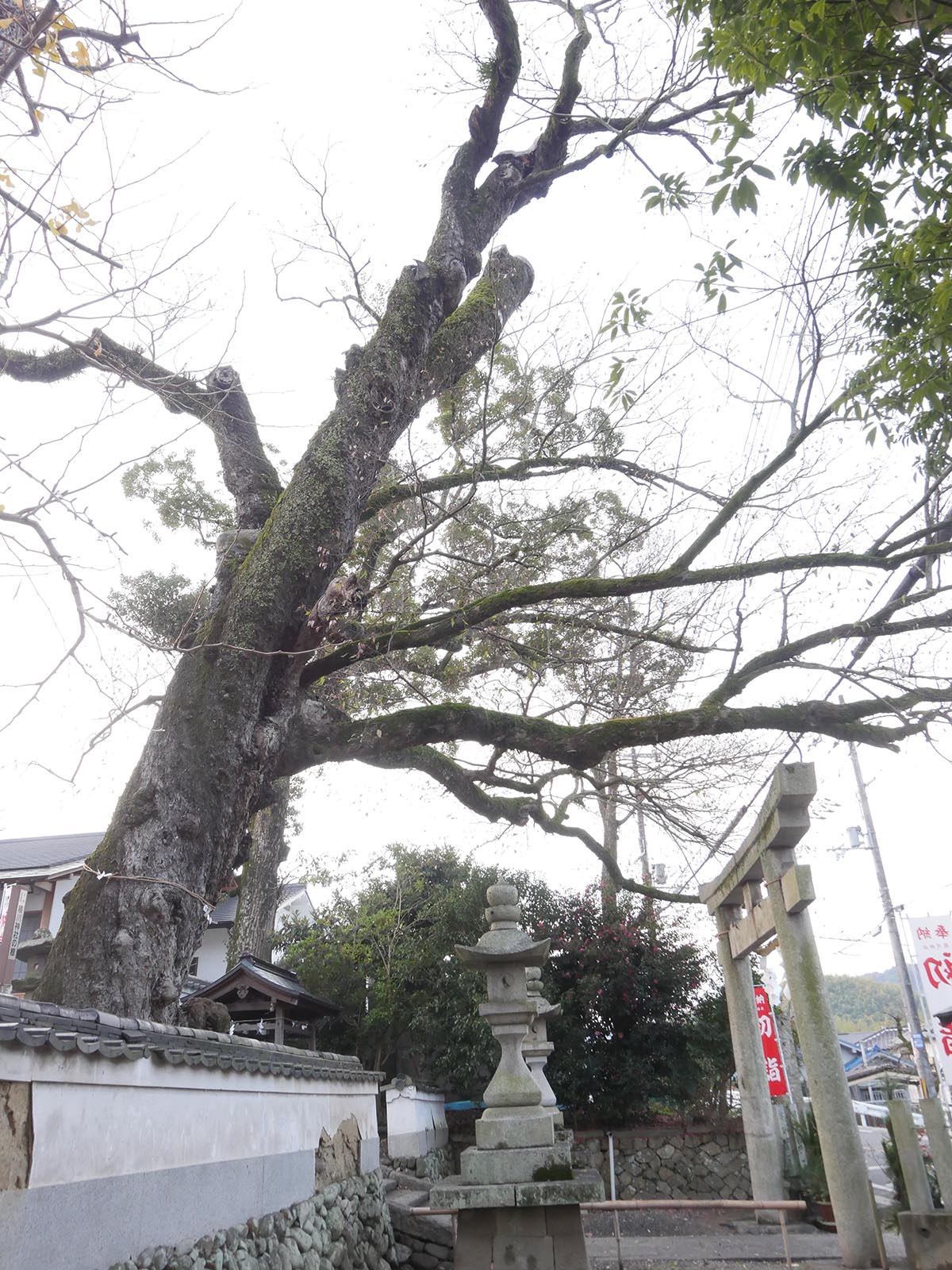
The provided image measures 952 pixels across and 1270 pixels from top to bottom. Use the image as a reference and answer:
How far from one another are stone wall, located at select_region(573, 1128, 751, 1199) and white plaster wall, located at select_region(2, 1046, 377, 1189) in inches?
325

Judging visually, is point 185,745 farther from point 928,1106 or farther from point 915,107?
point 928,1106

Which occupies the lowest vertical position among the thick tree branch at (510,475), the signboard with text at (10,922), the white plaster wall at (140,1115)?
the white plaster wall at (140,1115)

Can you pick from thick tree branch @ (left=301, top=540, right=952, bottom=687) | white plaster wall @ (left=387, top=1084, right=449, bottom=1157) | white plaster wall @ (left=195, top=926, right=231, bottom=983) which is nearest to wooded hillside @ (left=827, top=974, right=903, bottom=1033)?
white plaster wall @ (left=195, top=926, right=231, bottom=983)

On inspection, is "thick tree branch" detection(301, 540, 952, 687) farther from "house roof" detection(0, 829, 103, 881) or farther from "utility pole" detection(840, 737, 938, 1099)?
"utility pole" detection(840, 737, 938, 1099)

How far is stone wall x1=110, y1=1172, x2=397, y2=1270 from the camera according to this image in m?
3.52

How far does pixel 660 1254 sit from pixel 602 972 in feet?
16.1

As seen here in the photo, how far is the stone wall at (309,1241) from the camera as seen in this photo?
3.52 m

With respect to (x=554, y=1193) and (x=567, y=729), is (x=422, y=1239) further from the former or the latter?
(x=567, y=729)

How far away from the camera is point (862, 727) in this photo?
634 centimetres

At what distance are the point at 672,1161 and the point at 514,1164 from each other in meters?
8.90

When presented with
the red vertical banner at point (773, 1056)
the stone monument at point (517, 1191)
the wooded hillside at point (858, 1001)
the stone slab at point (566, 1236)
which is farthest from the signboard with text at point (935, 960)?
the wooded hillside at point (858, 1001)

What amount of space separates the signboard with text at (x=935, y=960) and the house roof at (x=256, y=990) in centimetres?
842

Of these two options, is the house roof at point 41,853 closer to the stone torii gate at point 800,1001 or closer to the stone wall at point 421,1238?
the stone wall at point 421,1238

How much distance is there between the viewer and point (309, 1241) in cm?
495
